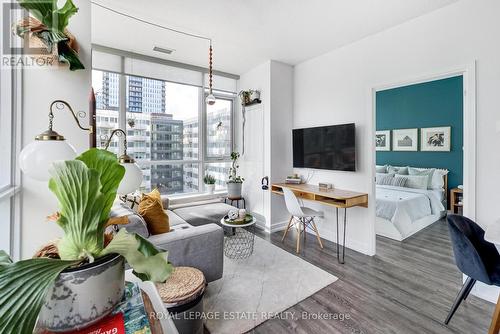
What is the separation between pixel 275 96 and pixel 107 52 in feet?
8.59

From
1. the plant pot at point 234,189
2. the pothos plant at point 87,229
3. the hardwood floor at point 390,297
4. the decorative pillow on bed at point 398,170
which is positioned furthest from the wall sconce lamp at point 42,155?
the decorative pillow on bed at point 398,170

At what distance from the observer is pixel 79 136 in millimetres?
1540

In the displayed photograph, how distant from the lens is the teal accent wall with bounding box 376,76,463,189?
4.64m

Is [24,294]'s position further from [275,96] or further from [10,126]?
[275,96]

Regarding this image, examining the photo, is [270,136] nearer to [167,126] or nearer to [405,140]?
[167,126]

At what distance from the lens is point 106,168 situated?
645 mm

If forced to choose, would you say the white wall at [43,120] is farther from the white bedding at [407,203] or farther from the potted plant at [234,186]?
the white bedding at [407,203]

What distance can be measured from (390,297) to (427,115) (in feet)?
14.8

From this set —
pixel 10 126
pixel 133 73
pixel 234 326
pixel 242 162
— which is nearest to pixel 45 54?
pixel 10 126

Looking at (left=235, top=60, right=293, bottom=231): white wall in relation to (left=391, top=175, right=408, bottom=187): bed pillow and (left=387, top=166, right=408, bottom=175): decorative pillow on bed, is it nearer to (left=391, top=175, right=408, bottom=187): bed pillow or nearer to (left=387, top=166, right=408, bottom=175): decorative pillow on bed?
(left=391, top=175, right=408, bottom=187): bed pillow

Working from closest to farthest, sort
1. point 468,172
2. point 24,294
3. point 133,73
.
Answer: point 24,294 < point 468,172 < point 133,73

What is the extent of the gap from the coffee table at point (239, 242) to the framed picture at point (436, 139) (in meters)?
4.25

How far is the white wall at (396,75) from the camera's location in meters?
2.11

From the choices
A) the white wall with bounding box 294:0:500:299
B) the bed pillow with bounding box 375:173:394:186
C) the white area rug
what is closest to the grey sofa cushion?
the white area rug
